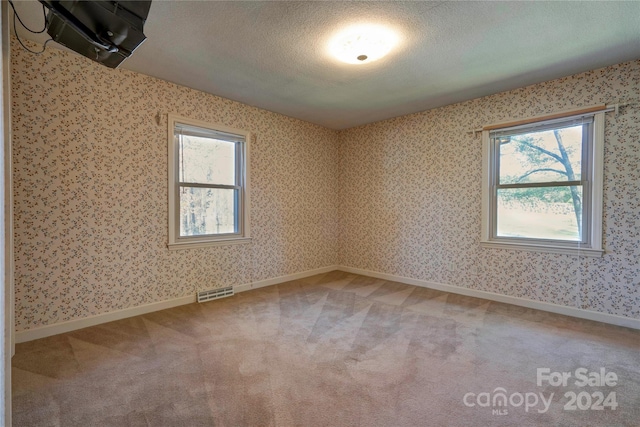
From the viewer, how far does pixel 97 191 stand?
2.88 meters

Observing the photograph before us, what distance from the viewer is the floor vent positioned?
3.60m

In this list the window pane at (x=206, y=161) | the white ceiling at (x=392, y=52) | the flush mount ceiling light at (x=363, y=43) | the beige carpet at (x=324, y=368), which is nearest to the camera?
the beige carpet at (x=324, y=368)

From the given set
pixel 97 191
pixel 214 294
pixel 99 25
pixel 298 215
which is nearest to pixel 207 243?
pixel 214 294

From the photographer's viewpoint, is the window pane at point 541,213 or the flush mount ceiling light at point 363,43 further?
the window pane at point 541,213

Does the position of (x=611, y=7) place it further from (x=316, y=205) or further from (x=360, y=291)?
(x=316, y=205)

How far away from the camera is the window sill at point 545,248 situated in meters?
3.07

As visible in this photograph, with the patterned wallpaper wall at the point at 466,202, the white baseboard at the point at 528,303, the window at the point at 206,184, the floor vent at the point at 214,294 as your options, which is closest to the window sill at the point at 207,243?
the window at the point at 206,184

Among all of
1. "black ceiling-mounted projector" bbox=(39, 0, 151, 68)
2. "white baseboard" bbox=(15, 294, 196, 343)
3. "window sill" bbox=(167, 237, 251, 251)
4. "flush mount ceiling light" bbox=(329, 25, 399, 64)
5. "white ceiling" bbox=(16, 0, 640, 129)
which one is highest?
"white ceiling" bbox=(16, 0, 640, 129)

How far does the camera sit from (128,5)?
1514 millimetres

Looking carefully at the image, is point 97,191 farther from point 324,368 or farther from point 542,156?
point 542,156

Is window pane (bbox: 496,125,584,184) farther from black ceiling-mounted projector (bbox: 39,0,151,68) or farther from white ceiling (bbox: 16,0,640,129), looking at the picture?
black ceiling-mounted projector (bbox: 39,0,151,68)

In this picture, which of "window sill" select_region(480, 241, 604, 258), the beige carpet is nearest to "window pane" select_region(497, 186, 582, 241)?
"window sill" select_region(480, 241, 604, 258)

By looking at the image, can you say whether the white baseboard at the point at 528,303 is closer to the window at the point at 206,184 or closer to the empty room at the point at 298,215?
the empty room at the point at 298,215

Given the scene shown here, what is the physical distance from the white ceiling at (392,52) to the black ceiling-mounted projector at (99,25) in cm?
53
